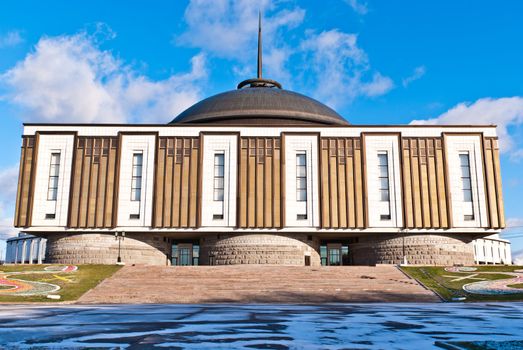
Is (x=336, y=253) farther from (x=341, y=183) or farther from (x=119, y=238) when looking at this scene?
(x=119, y=238)

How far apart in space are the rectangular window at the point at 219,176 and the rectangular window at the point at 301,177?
8.00 m

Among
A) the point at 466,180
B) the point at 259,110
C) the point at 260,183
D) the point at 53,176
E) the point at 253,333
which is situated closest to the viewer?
the point at 253,333

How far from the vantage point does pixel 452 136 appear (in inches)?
1934

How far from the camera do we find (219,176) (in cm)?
4825

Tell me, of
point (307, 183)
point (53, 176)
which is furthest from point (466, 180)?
point (53, 176)

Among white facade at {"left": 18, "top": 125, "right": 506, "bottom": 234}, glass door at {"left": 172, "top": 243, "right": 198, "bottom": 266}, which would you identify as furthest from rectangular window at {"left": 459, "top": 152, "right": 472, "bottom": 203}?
glass door at {"left": 172, "top": 243, "right": 198, "bottom": 266}

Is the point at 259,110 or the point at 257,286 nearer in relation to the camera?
the point at 257,286

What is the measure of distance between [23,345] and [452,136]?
159 feet

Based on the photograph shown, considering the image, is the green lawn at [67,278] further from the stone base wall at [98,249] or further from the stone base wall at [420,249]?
the stone base wall at [420,249]

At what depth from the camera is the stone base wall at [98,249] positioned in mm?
45656

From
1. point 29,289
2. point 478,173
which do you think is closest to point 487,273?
point 478,173

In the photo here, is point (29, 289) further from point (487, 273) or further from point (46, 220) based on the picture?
point (487, 273)

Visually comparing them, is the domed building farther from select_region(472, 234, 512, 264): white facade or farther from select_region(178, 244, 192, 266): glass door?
select_region(472, 234, 512, 264): white facade

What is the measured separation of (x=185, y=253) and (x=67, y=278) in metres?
17.4
